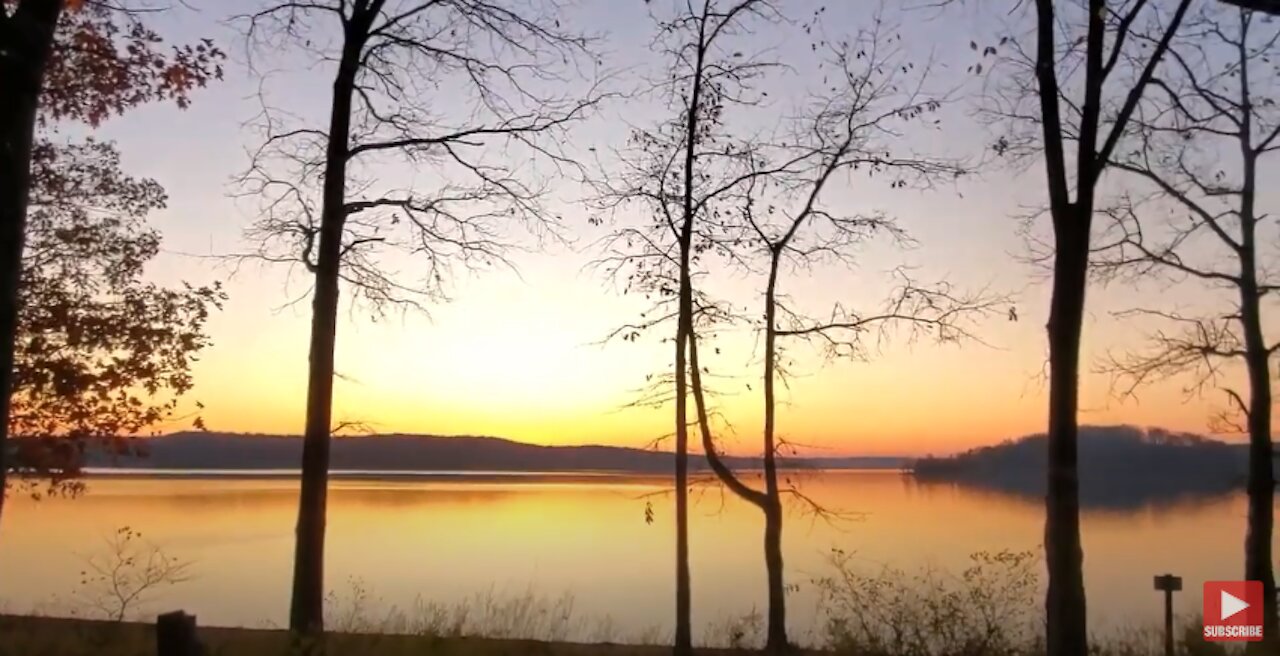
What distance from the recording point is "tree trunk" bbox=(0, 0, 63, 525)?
6.46m

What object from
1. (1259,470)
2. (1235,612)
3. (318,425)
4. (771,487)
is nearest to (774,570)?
(771,487)

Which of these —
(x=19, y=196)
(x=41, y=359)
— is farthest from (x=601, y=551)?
(x=19, y=196)

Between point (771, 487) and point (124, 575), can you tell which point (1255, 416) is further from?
point (124, 575)

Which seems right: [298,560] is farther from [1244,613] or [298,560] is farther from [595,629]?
Answer: [1244,613]

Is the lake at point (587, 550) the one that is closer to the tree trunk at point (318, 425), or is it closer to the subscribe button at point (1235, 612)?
the subscribe button at point (1235, 612)

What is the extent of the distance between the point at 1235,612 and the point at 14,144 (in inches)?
564

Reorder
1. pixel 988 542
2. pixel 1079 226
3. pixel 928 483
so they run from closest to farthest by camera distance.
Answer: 1. pixel 1079 226
2. pixel 988 542
3. pixel 928 483

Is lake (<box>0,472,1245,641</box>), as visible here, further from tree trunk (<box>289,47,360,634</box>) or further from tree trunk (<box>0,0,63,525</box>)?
tree trunk (<box>0,0,63,525</box>)

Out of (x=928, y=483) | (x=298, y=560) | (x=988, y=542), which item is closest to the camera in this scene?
(x=298, y=560)

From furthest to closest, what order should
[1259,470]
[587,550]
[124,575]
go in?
[587,550] → [124,575] → [1259,470]

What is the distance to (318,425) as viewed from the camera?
10578 mm

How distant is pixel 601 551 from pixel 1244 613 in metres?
26.1

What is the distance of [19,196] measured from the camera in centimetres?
658

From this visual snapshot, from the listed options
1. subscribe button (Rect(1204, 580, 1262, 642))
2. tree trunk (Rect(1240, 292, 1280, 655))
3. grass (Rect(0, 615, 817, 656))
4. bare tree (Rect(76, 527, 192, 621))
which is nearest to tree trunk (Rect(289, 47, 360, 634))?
grass (Rect(0, 615, 817, 656))
